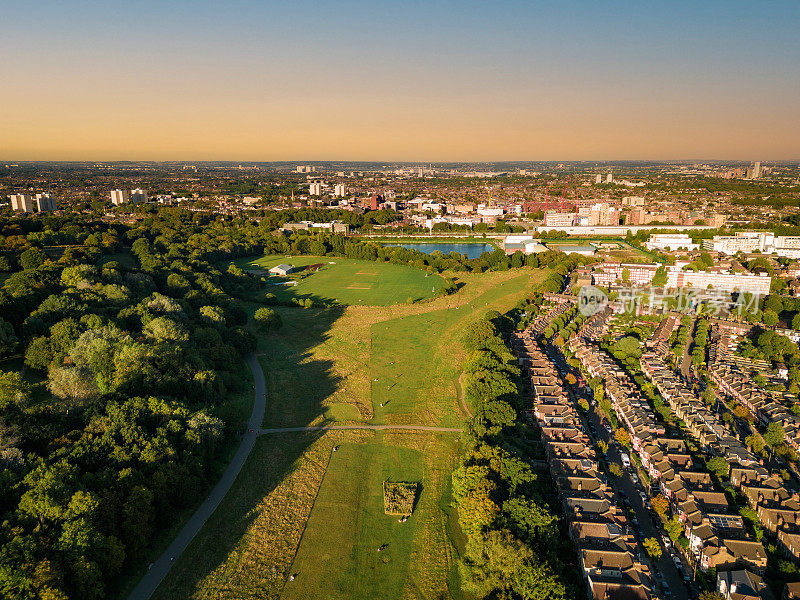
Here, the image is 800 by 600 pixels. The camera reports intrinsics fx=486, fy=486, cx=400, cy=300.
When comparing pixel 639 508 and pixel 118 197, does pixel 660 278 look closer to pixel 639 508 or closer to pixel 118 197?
pixel 639 508

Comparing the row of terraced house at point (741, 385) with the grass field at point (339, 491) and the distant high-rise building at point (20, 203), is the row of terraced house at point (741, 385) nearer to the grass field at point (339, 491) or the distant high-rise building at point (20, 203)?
the grass field at point (339, 491)

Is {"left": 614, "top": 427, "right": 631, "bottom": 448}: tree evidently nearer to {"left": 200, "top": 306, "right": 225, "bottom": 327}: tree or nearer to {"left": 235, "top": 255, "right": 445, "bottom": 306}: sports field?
{"left": 200, "top": 306, "right": 225, "bottom": 327}: tree

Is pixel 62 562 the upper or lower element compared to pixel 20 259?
lower

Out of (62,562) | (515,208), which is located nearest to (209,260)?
(62,562)

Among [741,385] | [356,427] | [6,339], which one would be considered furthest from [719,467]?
[6,339]

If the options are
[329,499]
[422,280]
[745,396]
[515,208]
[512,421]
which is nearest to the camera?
[329,499]

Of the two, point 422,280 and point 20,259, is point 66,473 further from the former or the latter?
point 422,280

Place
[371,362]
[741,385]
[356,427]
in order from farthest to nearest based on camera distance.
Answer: [371,362] → [741,385] → [356,427]
